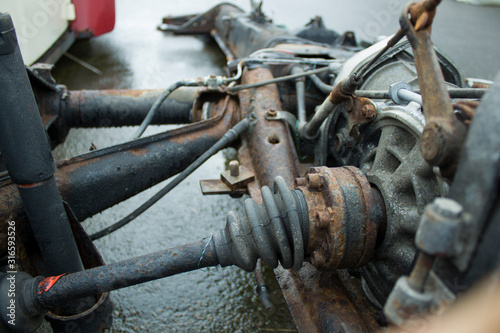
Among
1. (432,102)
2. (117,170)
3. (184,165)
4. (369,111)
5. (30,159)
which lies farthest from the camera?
(184,165)

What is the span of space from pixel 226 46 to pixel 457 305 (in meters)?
4.07

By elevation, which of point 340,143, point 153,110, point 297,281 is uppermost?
point 340,143

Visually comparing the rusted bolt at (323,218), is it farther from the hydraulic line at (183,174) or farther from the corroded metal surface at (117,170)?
the corroded metal surface at (117,170)

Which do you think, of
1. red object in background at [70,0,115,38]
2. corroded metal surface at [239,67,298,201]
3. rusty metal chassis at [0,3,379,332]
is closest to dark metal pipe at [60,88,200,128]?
rusty metal chassis at [0,3,379,332]

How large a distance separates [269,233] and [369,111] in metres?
0.62

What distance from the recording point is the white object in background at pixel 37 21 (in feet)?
9.56

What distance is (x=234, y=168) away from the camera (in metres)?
1.96

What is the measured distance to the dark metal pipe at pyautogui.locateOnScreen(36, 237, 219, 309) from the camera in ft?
4.06

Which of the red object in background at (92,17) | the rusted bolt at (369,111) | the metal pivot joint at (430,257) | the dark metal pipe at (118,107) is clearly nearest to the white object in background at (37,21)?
the red object in background at (92,17)

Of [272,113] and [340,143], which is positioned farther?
[272,113]

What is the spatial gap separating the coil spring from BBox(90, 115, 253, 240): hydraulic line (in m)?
0.51

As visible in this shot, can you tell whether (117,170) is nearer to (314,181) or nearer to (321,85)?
(314,181)

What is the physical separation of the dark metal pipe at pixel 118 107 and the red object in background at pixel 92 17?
2.31 meters

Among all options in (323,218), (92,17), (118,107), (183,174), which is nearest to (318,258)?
(323,218)
